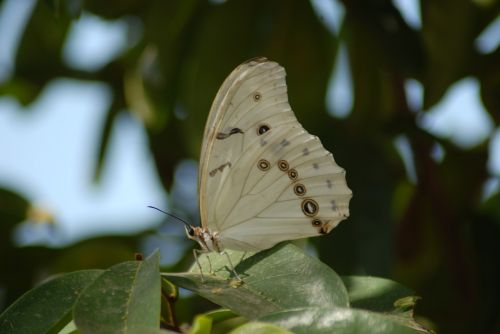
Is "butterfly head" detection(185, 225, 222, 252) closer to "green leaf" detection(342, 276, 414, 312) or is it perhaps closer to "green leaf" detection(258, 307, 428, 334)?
"green leaf" detection(342, 276, 414, 312)

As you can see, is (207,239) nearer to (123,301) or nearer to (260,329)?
(123,301)

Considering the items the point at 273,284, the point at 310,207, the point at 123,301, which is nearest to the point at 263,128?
the point at 310,207

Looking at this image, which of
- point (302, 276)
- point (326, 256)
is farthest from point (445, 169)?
point (302, 276)

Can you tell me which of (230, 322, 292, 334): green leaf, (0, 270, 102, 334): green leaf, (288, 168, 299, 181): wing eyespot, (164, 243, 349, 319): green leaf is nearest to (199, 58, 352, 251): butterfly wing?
(288, 168, 299, 181): wing eyespot

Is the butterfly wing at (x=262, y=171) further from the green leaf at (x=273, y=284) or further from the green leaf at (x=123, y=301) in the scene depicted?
the green leaf at (x=123, y=301)

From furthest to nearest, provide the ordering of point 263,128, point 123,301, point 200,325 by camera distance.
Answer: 1. point 263,128
2. point 123,301
3. point 200,325
